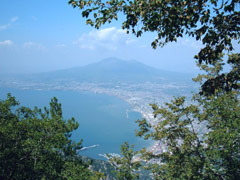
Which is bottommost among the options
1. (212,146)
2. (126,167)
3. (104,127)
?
(104,127)

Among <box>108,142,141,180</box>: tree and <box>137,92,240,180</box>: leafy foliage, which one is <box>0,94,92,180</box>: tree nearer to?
<box>108,142,141,180</box>: tree

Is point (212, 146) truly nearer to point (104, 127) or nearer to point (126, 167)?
point (126, 167)

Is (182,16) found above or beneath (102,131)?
above

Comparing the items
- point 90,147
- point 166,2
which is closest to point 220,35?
point 166,2

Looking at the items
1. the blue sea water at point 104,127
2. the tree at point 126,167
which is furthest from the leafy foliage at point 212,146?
the blue sea water at point 104,127

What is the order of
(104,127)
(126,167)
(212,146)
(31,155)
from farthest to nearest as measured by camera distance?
(104,127), (126,167), (31,155), (212,146)

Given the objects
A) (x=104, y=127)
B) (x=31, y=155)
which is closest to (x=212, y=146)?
(x=31, y=155)

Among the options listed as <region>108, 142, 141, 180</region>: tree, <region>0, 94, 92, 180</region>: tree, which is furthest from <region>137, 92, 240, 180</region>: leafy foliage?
<region>0, 94, 92, 180</region>: tree

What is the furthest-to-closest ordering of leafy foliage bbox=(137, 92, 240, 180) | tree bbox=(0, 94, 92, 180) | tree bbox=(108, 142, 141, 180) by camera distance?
tree bbox=(108, 142, 141, 180) < tree bbox=(0, 94, 92, 180) < leafy foliage bbox=(137, 92, 240, 180)

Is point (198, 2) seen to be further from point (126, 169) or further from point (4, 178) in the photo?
point (126, 169)

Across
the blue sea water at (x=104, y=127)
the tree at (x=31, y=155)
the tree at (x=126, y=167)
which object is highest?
the tree at (x=31, y=155)

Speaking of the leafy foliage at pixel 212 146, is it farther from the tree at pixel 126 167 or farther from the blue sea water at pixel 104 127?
the blue sea water at pixel 104 127
